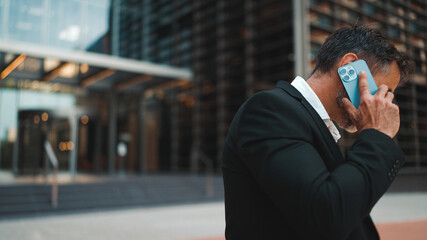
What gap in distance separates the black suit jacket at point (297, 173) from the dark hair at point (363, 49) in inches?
7.4

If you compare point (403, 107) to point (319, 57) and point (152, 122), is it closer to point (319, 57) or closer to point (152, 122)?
point (152, 122)

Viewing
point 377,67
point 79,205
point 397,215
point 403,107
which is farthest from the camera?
point 403,107

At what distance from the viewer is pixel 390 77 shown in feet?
3.49

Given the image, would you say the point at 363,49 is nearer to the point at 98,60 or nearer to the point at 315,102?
the point at 315,102

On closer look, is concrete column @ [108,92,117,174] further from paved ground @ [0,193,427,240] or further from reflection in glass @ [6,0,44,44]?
paved ground @ [0,193,427,240]

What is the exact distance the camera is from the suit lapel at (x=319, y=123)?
36.8 inches

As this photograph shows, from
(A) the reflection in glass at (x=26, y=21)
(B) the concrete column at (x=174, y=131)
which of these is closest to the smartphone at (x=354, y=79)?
(A) the reflection in glass at (x=26, y=21)

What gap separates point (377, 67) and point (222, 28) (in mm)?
16585

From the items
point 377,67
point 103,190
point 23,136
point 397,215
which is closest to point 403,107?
point 397,215

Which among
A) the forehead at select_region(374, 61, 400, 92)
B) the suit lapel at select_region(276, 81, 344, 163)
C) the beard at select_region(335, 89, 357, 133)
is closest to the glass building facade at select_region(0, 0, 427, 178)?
the forehead at select_region(374, 61, 400, 92)

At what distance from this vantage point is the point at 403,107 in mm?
12695

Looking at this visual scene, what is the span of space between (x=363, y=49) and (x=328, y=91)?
0.52 feet

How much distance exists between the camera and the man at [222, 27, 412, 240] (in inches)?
30.8

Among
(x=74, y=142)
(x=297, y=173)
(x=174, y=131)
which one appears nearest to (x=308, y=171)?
(x=297, y=173)
